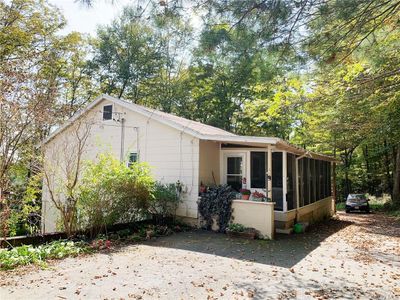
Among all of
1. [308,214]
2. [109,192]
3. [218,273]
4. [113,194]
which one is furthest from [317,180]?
[218,273]

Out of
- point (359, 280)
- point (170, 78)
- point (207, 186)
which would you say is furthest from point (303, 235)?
point (170, 78)

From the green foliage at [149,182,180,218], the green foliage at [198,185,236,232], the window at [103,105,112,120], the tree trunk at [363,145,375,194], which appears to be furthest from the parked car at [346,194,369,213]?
the window at [103,105,112,120]

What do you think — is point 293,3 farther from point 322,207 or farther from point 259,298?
point 322,207

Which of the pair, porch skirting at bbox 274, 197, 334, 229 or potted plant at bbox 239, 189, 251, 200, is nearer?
potted plant at bbox 239, 189, 251, 200

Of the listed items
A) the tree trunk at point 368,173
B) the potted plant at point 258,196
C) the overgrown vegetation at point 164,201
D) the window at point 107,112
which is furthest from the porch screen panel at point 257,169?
the tree trunk at point 368,173

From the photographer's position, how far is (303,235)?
373 inches

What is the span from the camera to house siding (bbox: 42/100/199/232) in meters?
9.85

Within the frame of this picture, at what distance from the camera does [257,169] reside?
33.4 feet

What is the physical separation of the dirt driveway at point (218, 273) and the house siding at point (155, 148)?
2.31 metres

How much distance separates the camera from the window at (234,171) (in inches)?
411

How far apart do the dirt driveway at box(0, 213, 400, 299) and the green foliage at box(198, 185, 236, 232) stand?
1001mm

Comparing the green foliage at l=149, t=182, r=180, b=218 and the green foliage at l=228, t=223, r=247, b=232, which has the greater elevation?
the green foliage at l=149, t=182, r=180, b=218

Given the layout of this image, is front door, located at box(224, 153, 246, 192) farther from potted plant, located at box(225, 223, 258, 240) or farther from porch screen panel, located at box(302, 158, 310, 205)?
porch screen panel, located at box(302, 158, 310, 205)

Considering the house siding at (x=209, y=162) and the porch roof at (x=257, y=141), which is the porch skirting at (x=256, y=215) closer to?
the house siding at (x=209, y=162)
